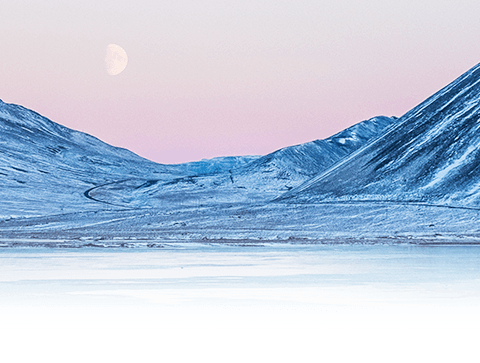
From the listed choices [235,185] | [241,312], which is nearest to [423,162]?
[235,185]

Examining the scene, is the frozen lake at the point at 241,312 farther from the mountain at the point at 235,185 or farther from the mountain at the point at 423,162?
the mountain at the point at 235,185

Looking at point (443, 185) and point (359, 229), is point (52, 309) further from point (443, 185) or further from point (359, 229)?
point (443, 185)

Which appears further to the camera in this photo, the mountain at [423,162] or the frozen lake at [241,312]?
the mountain at [423,162]

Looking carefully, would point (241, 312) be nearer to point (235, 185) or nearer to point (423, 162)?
point (423, 162)

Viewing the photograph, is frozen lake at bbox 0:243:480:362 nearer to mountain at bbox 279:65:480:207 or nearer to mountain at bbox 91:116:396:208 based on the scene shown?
mountain at bbox 279:65:480:207

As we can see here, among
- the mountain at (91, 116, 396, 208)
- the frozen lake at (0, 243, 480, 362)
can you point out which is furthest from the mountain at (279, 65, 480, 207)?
the frozen lake at (0, 243, 480, 362)

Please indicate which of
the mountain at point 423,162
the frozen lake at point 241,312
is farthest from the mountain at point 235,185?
the frozen lake at point 241,312
